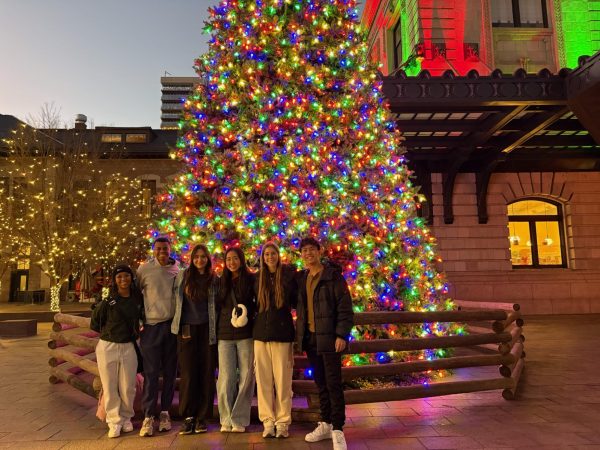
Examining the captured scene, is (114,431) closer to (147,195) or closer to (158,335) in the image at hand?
(158,335)

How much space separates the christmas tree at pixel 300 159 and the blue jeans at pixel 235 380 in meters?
1.52

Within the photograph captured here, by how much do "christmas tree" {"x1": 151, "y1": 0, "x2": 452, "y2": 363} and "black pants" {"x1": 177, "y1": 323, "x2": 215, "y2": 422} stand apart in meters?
1.51

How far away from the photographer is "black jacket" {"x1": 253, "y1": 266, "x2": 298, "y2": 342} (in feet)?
14.1

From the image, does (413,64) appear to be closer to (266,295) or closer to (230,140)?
(230,140)

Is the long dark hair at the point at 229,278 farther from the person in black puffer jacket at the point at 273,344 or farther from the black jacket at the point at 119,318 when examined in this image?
the black jacket at the point at 119,318

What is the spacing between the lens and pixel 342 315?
13.5 ft

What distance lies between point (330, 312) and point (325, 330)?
0.18m

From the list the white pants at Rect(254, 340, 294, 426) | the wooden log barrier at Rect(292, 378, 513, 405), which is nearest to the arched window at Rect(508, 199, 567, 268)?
the wooden log barrier at Rect(292, 378, 513, 405)

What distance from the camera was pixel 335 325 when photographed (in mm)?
4156

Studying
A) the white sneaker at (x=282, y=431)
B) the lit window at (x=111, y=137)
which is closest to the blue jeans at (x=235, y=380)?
the white sneaker at (x=282, y=431)

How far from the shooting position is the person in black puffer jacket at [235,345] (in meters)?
4.42

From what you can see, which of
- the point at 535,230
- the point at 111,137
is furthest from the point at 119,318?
the point at 111,137

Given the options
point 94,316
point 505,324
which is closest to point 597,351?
point 505,324

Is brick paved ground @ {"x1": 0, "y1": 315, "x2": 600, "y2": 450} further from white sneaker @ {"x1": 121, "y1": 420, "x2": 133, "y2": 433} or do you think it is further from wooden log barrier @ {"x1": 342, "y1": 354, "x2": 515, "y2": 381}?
wooden log barrier @ {"x1": 342, "y1": 354, "x2": 515, "y2": 381}
